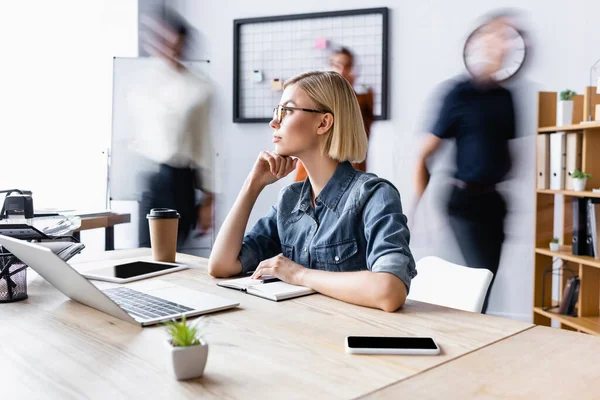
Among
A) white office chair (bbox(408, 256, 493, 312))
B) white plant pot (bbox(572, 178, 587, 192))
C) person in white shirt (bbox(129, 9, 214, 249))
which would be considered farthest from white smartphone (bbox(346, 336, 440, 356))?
person in white shirt (bbox(129, 9, 214, 249))

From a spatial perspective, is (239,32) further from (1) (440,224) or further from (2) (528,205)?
(2) (528,205)

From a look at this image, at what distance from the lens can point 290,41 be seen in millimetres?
3920

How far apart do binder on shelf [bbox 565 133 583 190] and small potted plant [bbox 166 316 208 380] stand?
249cm

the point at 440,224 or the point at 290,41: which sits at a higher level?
the point at 290,41

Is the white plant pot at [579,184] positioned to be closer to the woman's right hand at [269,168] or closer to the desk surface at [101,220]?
the woman's right hand at [269,168]

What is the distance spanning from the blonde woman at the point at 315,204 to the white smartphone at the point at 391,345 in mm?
414

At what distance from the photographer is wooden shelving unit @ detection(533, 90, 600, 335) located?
2.71 m

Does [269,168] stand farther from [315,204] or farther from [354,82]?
[354,82]

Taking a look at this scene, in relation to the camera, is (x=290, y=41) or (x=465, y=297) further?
(x=290, y=41)

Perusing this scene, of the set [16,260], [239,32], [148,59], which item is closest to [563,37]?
[239,32]

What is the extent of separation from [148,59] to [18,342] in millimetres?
3308

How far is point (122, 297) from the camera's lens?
127cm

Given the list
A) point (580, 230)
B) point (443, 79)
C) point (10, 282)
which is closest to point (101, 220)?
point (10, 282)

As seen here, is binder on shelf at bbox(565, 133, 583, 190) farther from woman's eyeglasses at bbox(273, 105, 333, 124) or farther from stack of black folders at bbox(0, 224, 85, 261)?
stack of black folders at bbox(0, 224, 85, 261)
